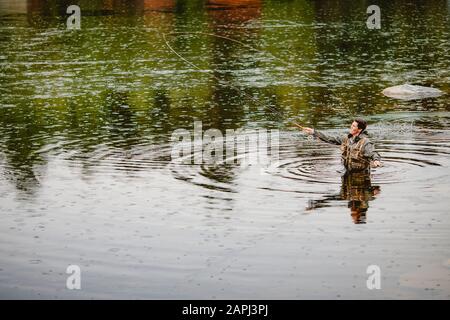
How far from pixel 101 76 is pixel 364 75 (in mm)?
8906

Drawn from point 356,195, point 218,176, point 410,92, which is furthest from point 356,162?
point 410,92

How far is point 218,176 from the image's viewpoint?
2153 centimetres

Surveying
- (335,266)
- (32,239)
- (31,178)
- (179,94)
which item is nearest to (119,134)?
(31,178)

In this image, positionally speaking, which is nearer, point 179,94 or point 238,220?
point 238,220

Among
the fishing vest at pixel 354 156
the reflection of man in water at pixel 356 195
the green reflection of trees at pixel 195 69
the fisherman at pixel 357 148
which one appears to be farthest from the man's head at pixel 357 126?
the green reflection of trees at pixel 195 69

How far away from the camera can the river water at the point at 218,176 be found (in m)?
15.4

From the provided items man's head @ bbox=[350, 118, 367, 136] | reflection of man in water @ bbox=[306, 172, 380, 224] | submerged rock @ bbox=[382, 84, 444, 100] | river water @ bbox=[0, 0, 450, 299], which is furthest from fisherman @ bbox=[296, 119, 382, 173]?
submerged rock @ bbox=[382, 84, 444, 100]

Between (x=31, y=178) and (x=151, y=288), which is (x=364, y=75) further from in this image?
(x=151, y=288)

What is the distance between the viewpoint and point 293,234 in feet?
57.0

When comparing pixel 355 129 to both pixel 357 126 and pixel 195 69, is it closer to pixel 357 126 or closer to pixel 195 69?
pixel 357 126

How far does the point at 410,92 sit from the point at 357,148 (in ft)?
39.1

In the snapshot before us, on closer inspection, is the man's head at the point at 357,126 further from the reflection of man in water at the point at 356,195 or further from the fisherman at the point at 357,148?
the reflection of man in water at the point at 356,195
